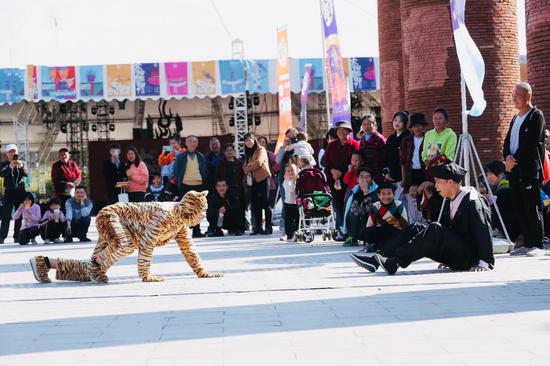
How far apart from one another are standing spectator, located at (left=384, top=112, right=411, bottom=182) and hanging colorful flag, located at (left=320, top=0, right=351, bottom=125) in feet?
13.9

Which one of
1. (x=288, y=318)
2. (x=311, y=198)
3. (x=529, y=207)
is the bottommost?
(x=288, y=318)

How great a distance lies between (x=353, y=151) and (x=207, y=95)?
17.5 meters

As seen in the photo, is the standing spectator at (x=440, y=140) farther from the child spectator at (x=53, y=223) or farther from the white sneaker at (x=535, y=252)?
the child spectator at (x=53, y=223)

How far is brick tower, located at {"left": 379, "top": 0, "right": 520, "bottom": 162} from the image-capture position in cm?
1565

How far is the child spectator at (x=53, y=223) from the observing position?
17625mm

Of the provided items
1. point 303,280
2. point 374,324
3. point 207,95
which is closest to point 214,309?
point 374,324

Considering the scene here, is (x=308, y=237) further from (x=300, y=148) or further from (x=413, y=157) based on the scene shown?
(x=413, y=157)

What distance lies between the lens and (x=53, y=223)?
17609 millimetres

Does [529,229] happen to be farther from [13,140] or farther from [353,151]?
[13,140]

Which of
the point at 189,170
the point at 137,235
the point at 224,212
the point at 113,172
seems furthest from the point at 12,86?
the point at 137,235

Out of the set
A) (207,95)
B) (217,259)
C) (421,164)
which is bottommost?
(217,259)

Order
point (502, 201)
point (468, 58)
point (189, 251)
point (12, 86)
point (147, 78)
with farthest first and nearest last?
1. point (12, 86)
2. point (147, 78)
3. point (502, 201)
4. point (468, 58)
5. point (189, 251)

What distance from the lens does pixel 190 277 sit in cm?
930

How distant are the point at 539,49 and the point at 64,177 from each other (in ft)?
28.8
